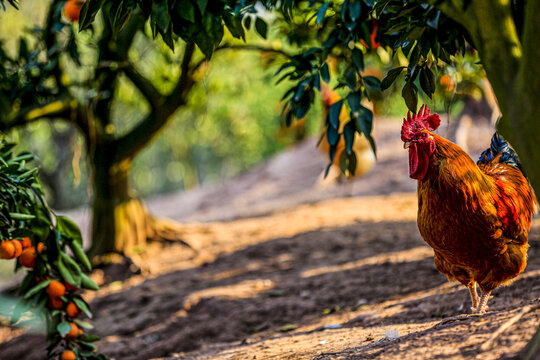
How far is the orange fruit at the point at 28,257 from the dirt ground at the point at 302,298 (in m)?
1.29

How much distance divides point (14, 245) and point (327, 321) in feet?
7.85

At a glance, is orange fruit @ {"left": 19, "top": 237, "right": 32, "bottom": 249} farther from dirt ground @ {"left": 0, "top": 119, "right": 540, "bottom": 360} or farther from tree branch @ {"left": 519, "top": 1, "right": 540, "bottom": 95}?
tree branch @ {"left": 519, "top": 1, "right": 540, "bottom": 95}

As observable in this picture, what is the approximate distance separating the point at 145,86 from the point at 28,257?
3799 millimetres

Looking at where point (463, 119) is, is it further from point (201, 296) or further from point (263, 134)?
point (263, 134)

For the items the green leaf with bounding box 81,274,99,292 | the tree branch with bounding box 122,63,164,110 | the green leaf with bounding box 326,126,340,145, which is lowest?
the green leaf with bounding box 81,274,99,292

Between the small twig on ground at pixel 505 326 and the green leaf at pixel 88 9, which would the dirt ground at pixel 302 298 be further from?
the green leaf at pixel 88 9

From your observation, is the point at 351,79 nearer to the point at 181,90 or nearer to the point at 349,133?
the point at 349,133

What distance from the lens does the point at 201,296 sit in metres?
4.90

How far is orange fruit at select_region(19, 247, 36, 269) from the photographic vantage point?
297 centimetres

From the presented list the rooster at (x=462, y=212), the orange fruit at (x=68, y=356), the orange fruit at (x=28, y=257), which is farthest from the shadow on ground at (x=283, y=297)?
the orange fruit at (x=28, y=257)

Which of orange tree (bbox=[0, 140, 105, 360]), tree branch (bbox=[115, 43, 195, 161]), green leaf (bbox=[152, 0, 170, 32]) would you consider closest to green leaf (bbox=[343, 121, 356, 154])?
green leaf (bbox=[152, 0, 170, 32])

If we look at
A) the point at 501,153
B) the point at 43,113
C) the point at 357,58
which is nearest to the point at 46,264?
the point at 357,58

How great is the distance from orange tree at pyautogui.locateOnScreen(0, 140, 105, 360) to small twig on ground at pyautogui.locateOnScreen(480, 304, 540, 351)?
228 centimetres

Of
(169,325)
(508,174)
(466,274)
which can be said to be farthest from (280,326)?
(508,174)
